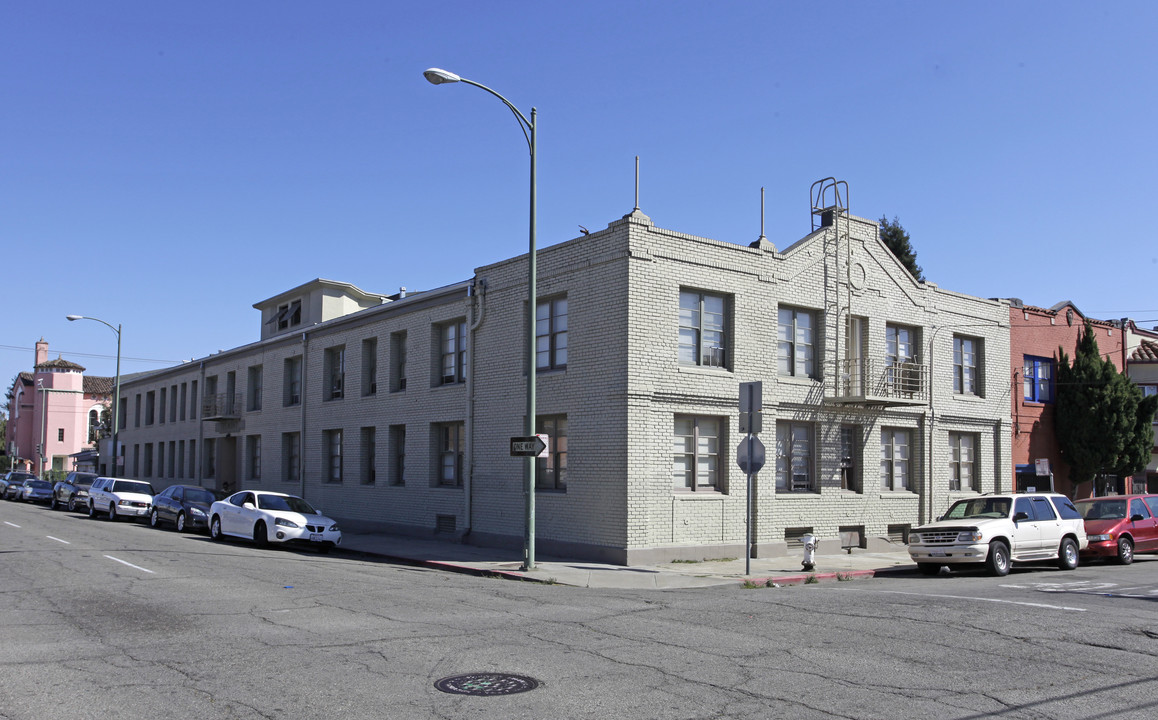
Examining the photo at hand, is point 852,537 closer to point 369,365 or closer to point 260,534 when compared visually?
point 260,534

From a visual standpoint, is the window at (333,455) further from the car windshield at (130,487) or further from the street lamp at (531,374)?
the street lamp at (531,374)

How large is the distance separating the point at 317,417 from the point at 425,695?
24.4 meters

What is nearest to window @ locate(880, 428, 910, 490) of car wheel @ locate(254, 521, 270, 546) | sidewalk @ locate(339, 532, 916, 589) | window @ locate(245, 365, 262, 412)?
sidewalk @ locate(339, 532, 916, 589)

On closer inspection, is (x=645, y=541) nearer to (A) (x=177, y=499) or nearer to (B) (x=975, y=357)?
(B) (x=975, y=357)

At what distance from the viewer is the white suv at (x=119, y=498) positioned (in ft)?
106

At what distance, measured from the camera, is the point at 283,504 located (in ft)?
75.2

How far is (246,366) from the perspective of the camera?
120ft

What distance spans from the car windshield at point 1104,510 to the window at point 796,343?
23.0ft

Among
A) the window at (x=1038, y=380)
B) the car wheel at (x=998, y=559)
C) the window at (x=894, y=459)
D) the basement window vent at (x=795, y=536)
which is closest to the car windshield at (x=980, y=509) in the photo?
the car wheel at (x=998, y=559)

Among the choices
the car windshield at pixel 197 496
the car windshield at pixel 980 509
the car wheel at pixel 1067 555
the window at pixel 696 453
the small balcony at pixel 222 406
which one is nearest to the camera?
the car windshield at pixel 980 509

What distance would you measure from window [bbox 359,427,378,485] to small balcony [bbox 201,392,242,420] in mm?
10921

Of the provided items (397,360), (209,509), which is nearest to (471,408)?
(397,360)

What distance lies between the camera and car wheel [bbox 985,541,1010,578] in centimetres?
1784

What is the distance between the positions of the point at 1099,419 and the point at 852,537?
11345 mm
